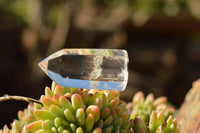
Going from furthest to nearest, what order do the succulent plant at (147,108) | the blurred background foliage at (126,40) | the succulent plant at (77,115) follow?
the blurred background foliage at (126,40) < the succulent plant at (147,108) < the succulent plant at (77,115)

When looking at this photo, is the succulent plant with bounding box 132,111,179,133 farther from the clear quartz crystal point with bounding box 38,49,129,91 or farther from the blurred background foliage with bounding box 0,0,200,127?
the blurred background foliage with bounding box 0,0,200,127

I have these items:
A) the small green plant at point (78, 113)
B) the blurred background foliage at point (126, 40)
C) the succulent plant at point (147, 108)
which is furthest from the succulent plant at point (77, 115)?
the blurred background foliage at point (126, 40)

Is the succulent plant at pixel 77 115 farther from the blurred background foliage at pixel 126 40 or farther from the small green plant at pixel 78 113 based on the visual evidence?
the blurred background foliage at pixel 126 40

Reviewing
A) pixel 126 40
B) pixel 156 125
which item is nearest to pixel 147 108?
pixel 156 125

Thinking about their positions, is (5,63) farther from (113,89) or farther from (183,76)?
(113,89)

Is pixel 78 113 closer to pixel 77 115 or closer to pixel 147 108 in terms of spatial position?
pixel 77 115

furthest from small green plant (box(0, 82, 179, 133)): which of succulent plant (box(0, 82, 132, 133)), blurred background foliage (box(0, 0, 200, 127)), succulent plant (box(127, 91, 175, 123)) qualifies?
blurred background foliage (box(0, 0, 200, 127))

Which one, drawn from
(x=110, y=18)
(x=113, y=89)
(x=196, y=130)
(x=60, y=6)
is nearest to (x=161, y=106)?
(x=196, y=130)
